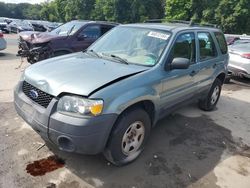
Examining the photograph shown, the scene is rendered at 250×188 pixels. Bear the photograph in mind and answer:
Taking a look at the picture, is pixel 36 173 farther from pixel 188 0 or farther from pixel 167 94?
pixel 188 0

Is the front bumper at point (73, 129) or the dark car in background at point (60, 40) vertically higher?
the front bumper at point (73, 129)

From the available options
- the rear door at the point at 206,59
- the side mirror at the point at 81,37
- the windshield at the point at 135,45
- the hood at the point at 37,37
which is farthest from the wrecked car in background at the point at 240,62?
the hood at the point at 37,37

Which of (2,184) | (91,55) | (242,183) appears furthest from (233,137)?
(2,184)

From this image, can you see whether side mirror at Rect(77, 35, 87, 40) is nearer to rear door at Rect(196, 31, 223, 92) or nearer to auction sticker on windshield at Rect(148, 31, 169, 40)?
rear door at Rect(196, 31, 223, 92)

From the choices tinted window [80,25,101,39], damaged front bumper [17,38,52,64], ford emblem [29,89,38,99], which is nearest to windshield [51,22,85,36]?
tinted window [80,25,101,39]

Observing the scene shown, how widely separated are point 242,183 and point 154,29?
2.54 m

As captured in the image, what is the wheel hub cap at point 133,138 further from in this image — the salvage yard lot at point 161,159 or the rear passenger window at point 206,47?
the rear passenger window at point 206,47

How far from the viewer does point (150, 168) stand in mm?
3703

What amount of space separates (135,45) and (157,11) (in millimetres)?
44076

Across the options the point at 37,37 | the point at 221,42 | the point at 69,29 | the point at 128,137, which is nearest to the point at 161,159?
the point at 128,137

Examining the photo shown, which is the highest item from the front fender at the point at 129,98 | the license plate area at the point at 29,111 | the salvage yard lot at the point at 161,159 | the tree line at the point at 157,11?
the front fender at the point at 129,98

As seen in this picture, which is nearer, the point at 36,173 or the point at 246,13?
the point at 36,173

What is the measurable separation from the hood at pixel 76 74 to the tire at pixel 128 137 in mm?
517

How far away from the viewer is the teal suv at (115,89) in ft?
10.0
